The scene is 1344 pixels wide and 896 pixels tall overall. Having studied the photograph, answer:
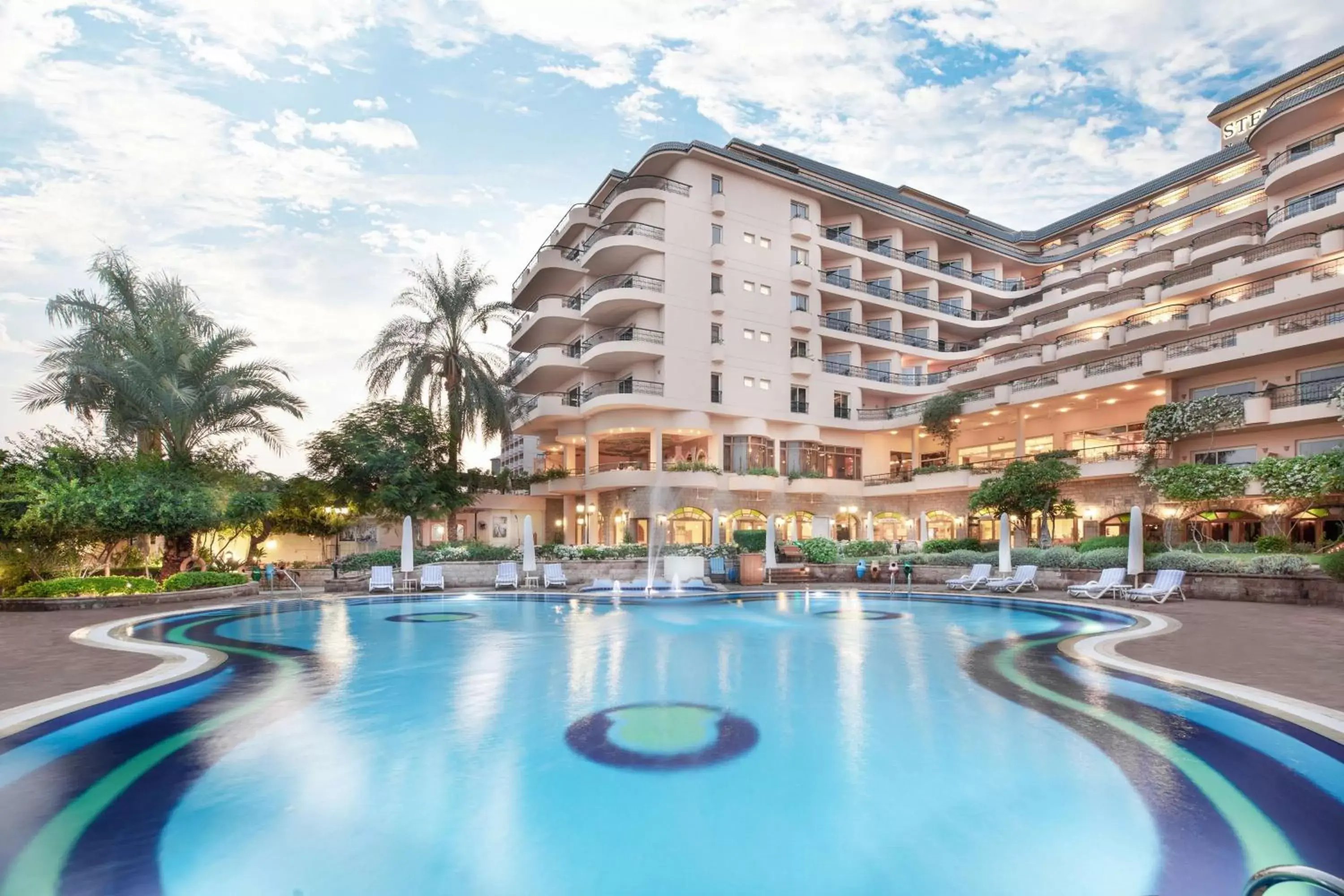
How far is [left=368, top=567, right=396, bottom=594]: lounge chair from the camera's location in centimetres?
2158

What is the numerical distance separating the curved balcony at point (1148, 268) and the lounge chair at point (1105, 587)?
2467 cm

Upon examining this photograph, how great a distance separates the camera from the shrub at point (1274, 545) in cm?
2066

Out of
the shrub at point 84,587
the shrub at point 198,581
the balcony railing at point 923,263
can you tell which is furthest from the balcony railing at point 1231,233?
the shrub at point 84,587

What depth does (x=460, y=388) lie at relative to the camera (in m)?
31.3

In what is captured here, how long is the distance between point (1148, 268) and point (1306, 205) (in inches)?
308

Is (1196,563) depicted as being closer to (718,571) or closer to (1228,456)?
(1228,456)

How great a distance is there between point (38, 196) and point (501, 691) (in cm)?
2389

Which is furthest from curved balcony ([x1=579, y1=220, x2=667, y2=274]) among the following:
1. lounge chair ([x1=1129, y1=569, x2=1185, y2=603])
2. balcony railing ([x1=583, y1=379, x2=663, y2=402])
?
lounge chair ([x1=1129, y1=569, x2=1185, y2=603])

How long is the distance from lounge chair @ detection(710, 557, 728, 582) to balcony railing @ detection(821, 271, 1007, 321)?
21.4 meters

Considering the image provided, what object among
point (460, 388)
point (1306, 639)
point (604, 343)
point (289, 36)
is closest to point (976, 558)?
point (1306, 639)

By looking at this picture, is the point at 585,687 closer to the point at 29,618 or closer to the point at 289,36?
the point at 29,618

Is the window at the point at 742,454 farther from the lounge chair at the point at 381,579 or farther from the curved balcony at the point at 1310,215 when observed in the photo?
the curved balcony at the point at 1310,215

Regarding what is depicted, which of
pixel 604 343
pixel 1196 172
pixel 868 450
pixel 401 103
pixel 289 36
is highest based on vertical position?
pixel 1196 172

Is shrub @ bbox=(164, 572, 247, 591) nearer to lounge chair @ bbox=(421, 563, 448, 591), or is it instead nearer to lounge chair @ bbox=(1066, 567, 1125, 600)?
lounge chair @ bbox=(421, 563, 448, 591)
